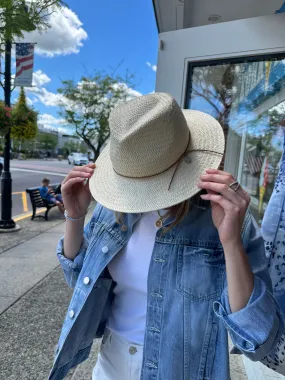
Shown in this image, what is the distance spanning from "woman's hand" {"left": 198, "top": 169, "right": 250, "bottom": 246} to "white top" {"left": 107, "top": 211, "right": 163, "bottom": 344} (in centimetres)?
30

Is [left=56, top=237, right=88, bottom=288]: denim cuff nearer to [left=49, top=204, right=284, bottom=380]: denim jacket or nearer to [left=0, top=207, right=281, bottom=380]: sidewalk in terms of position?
[left=49, top=204, right=284, bottom=380]: denim jacket

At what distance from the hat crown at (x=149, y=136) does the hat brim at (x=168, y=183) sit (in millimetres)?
30

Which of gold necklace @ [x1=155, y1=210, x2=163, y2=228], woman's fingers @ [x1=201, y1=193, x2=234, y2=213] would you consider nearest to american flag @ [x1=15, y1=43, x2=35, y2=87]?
gold necklace @ [x1=155, y1=210, x2=163, y2=228]

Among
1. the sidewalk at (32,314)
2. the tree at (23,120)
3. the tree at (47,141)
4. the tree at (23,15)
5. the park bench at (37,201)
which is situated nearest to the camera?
the sidewalk at (32,314)

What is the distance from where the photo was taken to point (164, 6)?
268 cm

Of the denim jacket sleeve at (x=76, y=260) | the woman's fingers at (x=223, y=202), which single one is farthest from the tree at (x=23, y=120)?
the woman's fingers at (x=223, y=202)

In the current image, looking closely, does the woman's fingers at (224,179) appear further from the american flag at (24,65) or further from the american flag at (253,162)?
the american flag at (24,65)

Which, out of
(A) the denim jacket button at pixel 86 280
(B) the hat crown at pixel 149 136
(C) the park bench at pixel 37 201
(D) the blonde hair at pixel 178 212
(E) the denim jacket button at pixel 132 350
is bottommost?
(C) the park bench at pixel 37 201

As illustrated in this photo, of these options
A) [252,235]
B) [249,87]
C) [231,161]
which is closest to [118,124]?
[252,235]

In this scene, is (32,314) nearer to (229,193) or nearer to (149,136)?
(149,136)

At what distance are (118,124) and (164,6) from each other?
2.12 m

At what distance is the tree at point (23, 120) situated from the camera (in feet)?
21.0

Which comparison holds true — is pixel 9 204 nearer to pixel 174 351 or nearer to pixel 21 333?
pixel 21 333

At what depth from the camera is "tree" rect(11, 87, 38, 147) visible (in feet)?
21.0
